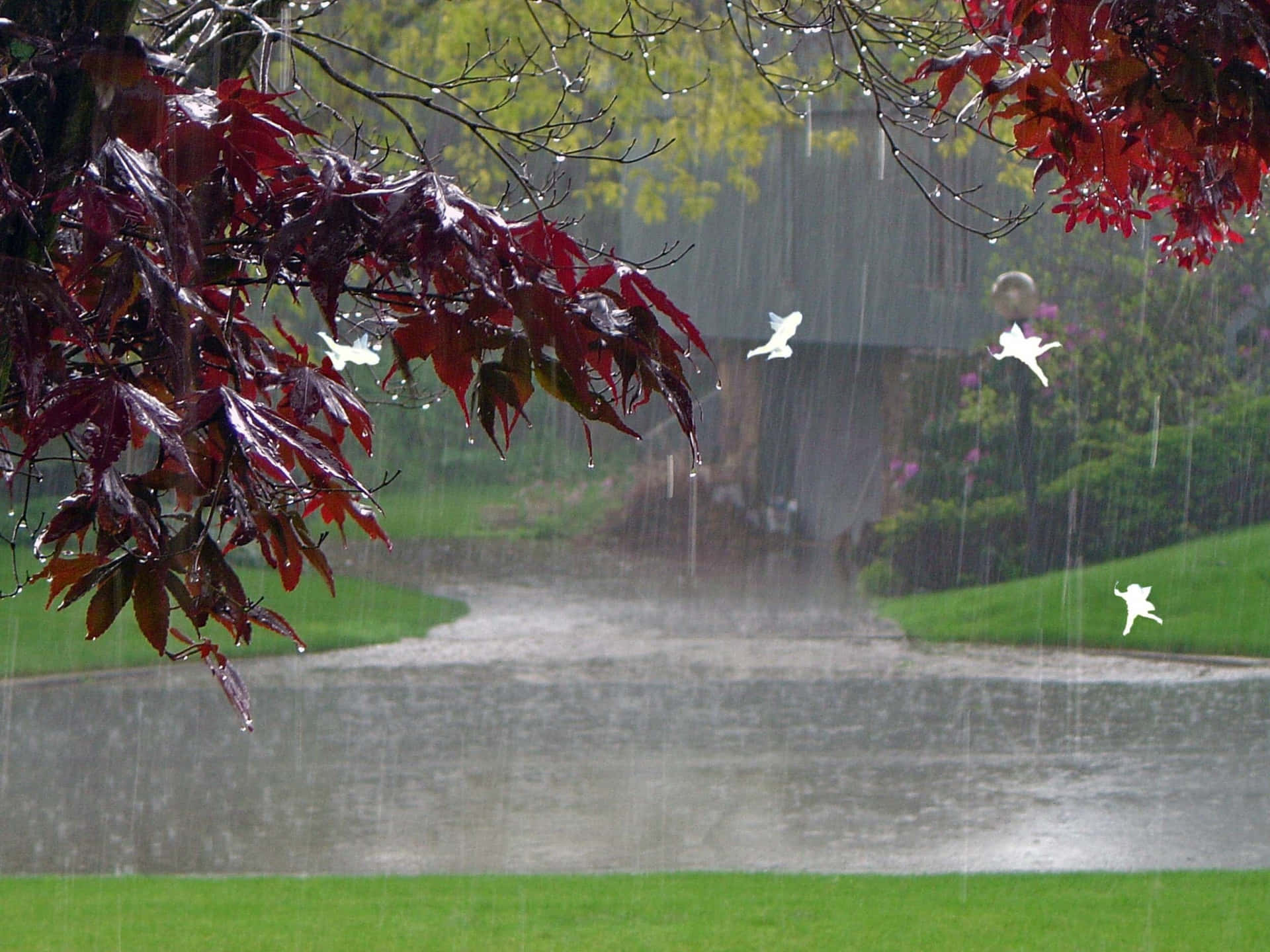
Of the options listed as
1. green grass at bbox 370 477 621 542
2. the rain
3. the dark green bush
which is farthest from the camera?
green grass at bbox 370 477 621 542

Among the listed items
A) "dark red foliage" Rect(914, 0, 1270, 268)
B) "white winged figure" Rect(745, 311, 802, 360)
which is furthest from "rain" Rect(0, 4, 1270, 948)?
"dark red foliage" Rect(914, 0, 1270, 268)

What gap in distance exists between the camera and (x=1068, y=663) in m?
11.2

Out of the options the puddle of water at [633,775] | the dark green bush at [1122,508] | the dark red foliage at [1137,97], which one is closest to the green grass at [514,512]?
the dark green bush at [1122,508]

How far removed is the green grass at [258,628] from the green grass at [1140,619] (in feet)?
15.8

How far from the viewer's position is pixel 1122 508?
14.5 m

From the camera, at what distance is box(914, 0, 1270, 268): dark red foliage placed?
1.90 metres

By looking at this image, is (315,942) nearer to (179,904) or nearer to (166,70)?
(179,904)

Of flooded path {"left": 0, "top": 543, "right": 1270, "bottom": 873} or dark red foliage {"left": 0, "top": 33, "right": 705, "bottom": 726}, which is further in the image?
flooded path {"left": 0, "top": 543, "right": 1270, "bottom": 873}

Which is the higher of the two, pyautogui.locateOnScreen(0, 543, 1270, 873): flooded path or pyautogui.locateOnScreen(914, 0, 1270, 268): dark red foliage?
pyautogui.locateOnScreen(914, 0, 1270, 268): dark red foliage

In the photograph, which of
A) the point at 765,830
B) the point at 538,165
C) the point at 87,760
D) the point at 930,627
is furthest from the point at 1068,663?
the point at 538,165

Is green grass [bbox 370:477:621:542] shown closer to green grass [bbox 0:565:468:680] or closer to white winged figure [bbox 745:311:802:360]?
green grass [bbox 0:565:468:680]

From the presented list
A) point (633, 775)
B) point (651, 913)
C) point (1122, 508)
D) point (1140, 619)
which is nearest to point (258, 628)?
point (633, 775)

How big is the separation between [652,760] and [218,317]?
6.64m

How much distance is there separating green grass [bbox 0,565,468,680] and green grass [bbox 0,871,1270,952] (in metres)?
5.08
